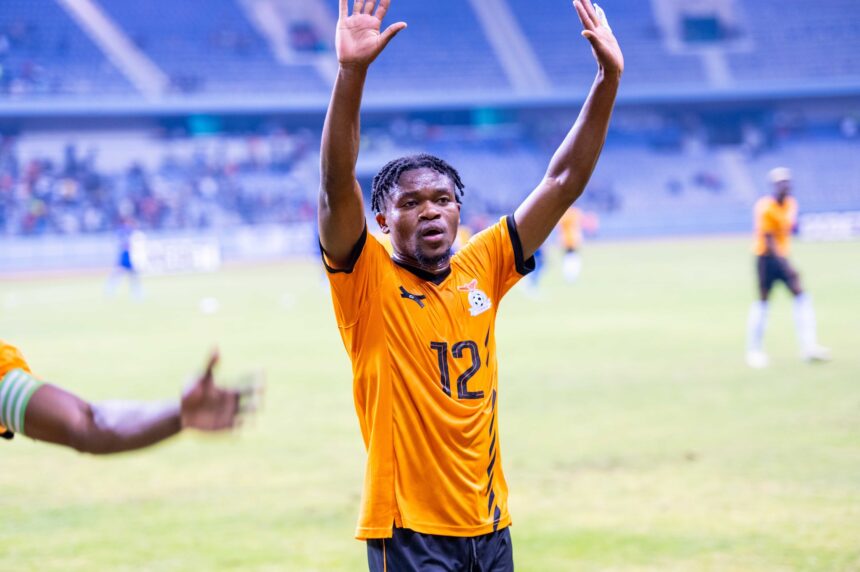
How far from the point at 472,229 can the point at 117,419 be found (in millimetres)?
27765

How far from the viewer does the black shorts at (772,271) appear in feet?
42.9

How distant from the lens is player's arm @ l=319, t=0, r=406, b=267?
11.1 feet

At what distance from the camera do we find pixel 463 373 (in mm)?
3637

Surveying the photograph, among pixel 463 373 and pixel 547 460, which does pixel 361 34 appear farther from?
pixel 547 460

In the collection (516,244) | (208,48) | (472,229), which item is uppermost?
(208,48)

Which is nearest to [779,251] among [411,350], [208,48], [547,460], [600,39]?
[547,460]

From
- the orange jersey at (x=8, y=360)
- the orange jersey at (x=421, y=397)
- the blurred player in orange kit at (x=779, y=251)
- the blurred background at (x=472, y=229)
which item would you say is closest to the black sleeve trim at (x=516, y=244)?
the orange jersey at (x=421, y=397)

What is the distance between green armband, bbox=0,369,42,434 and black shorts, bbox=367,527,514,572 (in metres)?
1.38

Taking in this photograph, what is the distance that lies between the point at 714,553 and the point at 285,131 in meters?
45.9

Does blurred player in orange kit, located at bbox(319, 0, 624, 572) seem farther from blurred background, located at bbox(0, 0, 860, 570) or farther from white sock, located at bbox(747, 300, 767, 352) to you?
white sock, located at bbox(747, 300, 767, 352)

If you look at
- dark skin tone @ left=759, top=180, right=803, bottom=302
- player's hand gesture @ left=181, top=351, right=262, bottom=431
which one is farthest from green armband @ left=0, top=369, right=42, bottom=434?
dark skin tone @ left=759, top=180, right=803, bottom=302

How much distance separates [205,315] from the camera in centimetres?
2180

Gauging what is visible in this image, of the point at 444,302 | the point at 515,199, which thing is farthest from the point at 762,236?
the point at 515,199

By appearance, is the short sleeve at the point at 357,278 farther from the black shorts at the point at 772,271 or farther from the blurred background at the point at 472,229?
the black shorts at the point at 772,271
